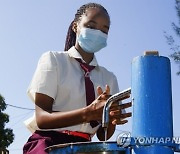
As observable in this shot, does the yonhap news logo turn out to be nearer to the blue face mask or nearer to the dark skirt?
the dark skirt

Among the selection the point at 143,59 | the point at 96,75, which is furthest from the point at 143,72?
the point at 96,75

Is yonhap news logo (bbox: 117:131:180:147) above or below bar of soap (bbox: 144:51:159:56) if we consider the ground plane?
below

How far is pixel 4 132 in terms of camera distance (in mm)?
19328

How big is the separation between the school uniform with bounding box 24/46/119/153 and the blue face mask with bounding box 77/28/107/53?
0.29 ft

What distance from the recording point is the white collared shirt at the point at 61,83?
1802 mm

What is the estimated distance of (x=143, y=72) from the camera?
135 cm

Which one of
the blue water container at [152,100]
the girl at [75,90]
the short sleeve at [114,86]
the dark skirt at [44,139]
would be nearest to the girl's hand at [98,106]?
the girl at [75,90]

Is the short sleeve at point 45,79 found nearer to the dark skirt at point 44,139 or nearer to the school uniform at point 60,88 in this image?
the school uniform at point 60,88

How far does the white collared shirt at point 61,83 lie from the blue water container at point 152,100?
0.53 metres

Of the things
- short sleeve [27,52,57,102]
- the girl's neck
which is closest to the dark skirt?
short sleeve [27,52,57,102]

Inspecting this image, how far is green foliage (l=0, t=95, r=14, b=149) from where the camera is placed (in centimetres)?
1903

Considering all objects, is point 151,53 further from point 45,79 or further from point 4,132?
point 4,132

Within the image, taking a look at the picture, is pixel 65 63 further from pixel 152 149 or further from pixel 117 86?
pixel 152 149

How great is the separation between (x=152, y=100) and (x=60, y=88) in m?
0.62
